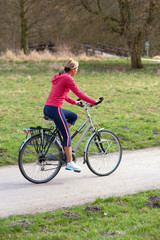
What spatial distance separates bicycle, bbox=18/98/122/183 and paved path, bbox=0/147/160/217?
0.15 metres

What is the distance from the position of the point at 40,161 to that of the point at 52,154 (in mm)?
207

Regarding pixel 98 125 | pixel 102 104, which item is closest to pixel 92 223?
pixel 98 125

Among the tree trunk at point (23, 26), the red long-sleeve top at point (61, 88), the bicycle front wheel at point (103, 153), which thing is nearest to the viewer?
the red long-sleeve top at point (61, 88)

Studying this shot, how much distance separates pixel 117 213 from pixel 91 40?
110 feet

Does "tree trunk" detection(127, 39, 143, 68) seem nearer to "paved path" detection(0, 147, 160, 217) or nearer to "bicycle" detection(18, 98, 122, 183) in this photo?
"paved path" detection(0, 147, 160, 217)

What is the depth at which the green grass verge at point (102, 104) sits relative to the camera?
29.3ft

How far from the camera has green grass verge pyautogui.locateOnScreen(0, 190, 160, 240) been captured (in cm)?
421

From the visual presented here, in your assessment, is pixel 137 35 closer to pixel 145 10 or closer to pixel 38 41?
pixel 145 10

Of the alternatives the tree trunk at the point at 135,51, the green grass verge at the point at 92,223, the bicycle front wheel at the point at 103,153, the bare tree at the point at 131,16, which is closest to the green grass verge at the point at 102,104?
the tree trunk at the point at 135,51

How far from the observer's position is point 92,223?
14.8 feet

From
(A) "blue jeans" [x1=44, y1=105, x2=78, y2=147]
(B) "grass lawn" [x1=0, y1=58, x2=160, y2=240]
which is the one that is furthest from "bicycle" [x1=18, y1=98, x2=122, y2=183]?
(B) "grass lawn" [x1=0, y1=58, x2=160, y2=240]

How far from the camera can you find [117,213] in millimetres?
4789

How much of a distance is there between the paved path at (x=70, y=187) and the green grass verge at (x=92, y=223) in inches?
14.4

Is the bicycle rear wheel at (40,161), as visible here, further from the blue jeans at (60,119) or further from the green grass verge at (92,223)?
the green grass verge at (92,223)
